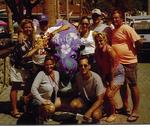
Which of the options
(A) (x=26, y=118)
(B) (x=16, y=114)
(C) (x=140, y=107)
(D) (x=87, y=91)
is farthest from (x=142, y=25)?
(D) (x=87, y=91)

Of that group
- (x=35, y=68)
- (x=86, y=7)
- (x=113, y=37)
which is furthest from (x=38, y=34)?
(x=86, y=7)

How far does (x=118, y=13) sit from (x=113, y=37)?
1.06 feet

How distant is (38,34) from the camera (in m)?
5.35

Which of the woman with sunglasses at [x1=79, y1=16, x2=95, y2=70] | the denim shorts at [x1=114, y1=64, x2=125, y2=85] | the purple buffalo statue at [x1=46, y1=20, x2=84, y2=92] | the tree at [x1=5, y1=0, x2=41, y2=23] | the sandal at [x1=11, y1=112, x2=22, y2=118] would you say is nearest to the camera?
the purple buffalo statue at [x1=46, y1=20, x2=84, y2=92]

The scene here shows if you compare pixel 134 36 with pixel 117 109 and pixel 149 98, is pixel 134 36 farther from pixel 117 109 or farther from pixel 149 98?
pixel 149 98

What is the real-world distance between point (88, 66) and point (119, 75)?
2.12 ft

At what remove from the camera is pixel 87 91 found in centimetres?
487

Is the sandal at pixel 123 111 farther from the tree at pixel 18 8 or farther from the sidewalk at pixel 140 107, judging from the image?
the tree at pixel 18 8

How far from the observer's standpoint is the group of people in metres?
4.83

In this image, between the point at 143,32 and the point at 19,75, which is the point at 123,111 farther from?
the point at 143,32

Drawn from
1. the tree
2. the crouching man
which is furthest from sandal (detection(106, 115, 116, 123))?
the tree

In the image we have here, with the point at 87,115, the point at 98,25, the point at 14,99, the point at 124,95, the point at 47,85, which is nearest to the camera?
the point at 87,115

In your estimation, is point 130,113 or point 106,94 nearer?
point 106,94

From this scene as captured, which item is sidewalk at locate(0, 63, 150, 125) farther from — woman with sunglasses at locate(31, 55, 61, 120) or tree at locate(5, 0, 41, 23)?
tree at locate(5, 0, 41, 23)
